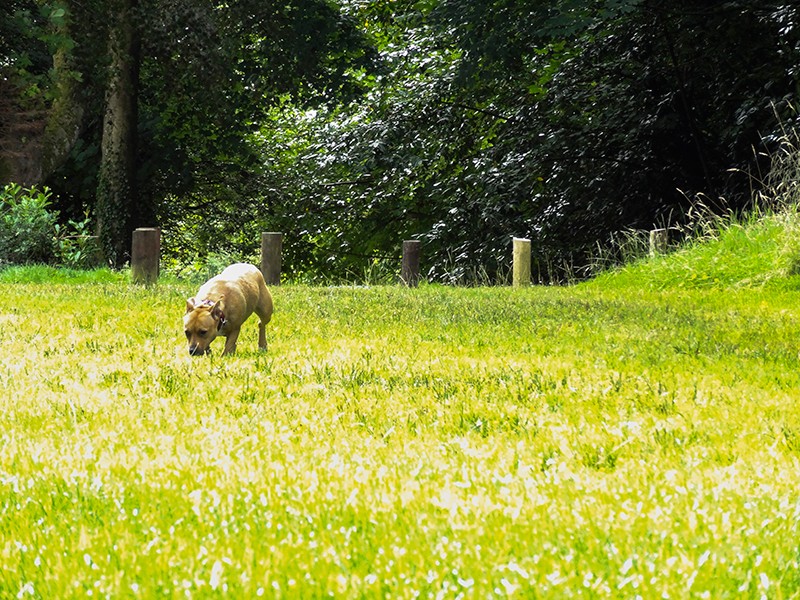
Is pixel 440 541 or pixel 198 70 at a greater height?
pixel 198 70

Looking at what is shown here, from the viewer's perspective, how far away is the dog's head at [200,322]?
784 centimetres

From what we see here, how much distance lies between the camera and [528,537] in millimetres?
3645

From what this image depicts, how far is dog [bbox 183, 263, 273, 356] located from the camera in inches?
309

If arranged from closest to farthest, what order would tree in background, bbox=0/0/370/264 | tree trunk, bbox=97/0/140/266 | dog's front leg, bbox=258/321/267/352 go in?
dog's front leg, bbox=258/321/267/352 → tree in background, bbox=0/0/370/264 → tree trunk, bbox=97/0/140/266

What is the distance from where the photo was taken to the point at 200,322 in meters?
7.84

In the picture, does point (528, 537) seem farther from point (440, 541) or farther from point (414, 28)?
point (414, 28)

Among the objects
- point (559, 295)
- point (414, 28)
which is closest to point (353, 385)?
point (559, 295)

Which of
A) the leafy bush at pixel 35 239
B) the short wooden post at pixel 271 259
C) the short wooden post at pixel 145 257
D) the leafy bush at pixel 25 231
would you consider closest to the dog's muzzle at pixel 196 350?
the short wooden post at pixel 145 257

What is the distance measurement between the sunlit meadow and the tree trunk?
1611 centimetres

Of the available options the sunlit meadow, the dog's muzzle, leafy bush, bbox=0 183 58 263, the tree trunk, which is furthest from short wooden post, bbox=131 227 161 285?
the dog's muzzle

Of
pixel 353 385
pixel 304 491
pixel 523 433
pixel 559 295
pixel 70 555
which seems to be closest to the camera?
pixel 70 555

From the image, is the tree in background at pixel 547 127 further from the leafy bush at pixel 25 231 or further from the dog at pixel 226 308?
the dog at pixel 226 308

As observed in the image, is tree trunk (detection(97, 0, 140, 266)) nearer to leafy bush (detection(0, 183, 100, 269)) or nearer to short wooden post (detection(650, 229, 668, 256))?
leafy bush (detection(0, 183, 100, 269))

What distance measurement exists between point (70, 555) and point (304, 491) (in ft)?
3.25
